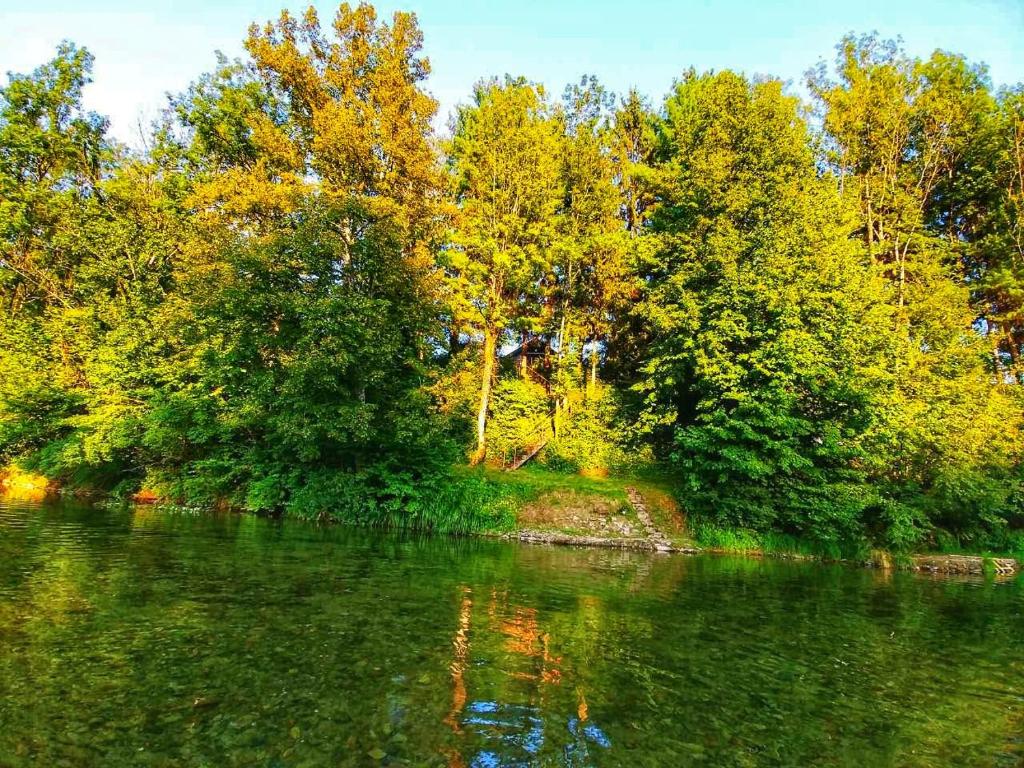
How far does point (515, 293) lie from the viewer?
31.7m

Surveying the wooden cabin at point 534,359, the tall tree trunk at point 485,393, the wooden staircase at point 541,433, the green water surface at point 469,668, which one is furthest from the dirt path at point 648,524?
the wooden cabin at point 534,359

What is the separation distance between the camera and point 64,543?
561 inches

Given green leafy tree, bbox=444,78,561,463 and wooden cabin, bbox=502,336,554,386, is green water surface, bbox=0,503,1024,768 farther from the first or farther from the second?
wooden cabin, bbox=502,336,554,386

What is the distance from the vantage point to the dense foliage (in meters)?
21.7

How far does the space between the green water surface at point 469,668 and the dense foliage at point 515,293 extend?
9.10 metres

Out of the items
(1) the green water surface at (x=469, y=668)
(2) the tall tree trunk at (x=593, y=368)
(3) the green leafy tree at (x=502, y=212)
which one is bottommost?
(1) the green water surface at (x=469, y=668)

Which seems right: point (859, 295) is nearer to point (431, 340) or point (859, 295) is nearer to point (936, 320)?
point (936, 320)

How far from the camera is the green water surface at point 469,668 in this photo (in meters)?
5.21

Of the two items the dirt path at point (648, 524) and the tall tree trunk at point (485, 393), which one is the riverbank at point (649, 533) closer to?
the dirt path at point (648, 524)

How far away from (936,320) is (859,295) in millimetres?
5887

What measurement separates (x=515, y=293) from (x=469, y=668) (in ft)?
86.1

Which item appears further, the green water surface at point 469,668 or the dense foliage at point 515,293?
the dense foliage at point 515,293

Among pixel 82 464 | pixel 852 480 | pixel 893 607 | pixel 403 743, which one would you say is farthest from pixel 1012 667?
pixel 82 464

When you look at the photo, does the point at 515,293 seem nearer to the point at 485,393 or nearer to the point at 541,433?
the point at 485,393
